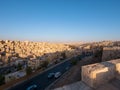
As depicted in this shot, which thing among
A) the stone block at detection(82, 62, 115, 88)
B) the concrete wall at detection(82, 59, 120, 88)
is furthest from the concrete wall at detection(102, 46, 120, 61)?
the stone block at detection(82, 62, 115, 88)

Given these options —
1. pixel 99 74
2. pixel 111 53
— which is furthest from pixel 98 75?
pixel 111 53

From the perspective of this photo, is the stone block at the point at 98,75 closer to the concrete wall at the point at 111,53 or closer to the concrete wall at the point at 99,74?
the concrete wall at the point at 99,74

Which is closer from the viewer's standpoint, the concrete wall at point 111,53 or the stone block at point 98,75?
the stone block at point 98,75

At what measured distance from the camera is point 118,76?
949 centimetres

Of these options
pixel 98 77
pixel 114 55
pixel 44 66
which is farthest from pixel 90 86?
pixel 44 66

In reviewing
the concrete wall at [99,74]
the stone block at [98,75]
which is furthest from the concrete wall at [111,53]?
the stone block at [98,75]

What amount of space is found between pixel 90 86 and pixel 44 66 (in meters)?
29.8

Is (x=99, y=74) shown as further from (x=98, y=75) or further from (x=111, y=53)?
(x=111, y=53)

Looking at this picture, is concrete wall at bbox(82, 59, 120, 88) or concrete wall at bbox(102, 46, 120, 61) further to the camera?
concrete wall at bbox(102, 46, 120, 61)

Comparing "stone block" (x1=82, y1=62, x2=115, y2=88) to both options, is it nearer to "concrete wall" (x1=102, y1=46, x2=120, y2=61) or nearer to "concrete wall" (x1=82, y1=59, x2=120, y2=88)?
"concrete wall" (x1=82, y1=59, x2=120, y2=88)

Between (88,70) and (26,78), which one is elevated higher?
(88,70)

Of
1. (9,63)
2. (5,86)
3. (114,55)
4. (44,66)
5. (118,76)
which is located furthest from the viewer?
(9,63)

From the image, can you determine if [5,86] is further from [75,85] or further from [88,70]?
[88,70]

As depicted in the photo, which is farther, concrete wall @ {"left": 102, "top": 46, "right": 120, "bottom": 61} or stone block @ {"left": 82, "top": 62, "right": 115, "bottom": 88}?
concrete wall @ {"left": 102, "top": 46, "right": 120, "bottom": 61}
